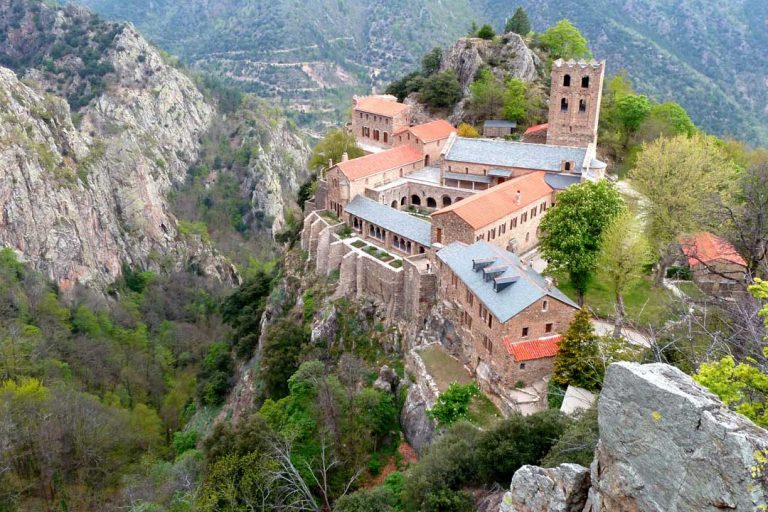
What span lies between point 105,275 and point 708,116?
99230mm

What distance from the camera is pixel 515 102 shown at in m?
60.7

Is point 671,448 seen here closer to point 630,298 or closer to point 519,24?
point 630,298

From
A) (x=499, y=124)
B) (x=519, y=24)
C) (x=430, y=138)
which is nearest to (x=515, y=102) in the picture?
(x=499, y=124)

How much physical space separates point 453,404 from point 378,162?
83.1ft

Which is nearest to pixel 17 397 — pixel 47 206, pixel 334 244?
pixel 334 244

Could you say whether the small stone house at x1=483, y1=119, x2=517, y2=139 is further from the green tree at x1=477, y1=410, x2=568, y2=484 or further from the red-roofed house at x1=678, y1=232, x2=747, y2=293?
the green tree at x1=477, y1=410, x2=568, y2=484

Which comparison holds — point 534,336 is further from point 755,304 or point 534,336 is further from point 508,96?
point 508,96

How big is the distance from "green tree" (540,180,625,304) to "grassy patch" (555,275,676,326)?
3.22 ft

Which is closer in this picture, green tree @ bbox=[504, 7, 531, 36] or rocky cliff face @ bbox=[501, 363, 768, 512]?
rocky cliff face @ bbox=[501, 363, 768, 512]

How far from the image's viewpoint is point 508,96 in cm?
6116

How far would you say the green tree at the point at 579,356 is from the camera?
27.1m

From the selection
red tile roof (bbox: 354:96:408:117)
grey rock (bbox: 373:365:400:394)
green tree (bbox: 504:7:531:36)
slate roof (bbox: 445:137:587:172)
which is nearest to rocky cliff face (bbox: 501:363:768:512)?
grey rock (bbox: 373:365:400:394)

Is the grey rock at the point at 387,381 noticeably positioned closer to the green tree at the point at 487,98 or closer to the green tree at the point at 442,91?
the green tree at the point at 487,98

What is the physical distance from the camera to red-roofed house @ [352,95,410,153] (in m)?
60.4
